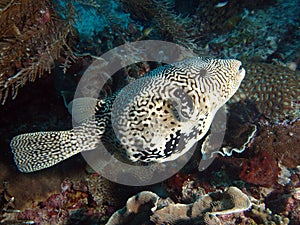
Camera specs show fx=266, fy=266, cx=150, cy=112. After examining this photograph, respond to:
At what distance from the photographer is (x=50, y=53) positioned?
4.16 m

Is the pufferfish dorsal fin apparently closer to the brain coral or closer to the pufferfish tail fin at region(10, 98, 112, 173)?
the pufferfish tail fin at region(10, 98, 112, 173)

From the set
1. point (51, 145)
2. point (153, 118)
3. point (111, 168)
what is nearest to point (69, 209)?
point (111, 168)

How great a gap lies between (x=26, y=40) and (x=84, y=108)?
148cm

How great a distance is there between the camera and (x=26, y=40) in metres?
4.10

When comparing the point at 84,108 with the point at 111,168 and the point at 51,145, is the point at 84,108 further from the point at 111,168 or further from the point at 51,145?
the point at 111,168

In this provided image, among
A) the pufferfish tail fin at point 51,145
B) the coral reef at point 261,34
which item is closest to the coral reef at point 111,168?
the coral reef at point 261,34

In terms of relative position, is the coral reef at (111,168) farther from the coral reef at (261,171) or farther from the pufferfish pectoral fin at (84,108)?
the pufferfish pectoral fin at (84,108)

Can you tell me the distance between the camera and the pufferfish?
11.3 ft

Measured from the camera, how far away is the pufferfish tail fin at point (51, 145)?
3736mm

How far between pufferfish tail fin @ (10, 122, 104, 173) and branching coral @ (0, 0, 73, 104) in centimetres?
73

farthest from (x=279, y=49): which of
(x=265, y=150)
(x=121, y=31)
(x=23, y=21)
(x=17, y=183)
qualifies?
(x=17, y=183)

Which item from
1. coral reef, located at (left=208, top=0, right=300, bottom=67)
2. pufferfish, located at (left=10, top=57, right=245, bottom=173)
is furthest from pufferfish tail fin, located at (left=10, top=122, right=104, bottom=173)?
→ coral reef, located at (left=208, top=0, right=300, bottom=67)

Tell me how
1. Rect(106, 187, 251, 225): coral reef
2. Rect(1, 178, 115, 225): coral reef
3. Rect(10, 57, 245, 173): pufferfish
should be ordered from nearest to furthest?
Rect(106, 187, 251, 225): coral reef
Rect(10, 57, 245, 173): pufferfish
Rect(1, 178, 115, 225): coral reef

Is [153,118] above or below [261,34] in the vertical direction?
above
